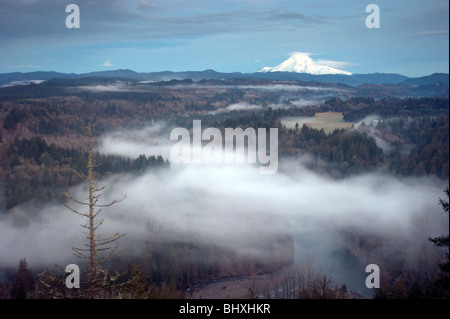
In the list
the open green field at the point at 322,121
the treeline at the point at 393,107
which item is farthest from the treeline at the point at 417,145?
the open green field at the point at 322,121

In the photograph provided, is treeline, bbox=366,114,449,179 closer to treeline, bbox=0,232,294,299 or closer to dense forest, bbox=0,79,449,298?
dense forest, bbox=0,79,449,298

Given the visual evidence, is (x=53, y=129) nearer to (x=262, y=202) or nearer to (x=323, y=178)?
(x=262, y=202)

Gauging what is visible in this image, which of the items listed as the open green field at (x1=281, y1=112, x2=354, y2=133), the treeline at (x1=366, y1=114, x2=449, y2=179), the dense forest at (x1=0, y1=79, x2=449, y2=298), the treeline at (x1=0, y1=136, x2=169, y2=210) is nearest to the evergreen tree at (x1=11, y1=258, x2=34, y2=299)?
the dense forest at (x1=0, y1=79, x2=449, y2=298)

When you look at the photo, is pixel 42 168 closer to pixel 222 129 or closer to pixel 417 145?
pixel 222 129

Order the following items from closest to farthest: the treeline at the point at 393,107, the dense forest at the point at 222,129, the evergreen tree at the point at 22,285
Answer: the evergreen tree at the point at 22,285 < the dense forest at the point at 222,129 < the treeline at the point at 393,107

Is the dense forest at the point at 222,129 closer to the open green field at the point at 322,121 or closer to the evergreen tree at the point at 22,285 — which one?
the evergreen tree at the point at 22,285

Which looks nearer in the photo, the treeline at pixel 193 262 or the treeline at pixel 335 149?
the treeline at pixel 193 262

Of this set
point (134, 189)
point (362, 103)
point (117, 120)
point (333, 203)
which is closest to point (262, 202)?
point (333, 203)

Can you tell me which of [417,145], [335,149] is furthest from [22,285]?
[335,149]
